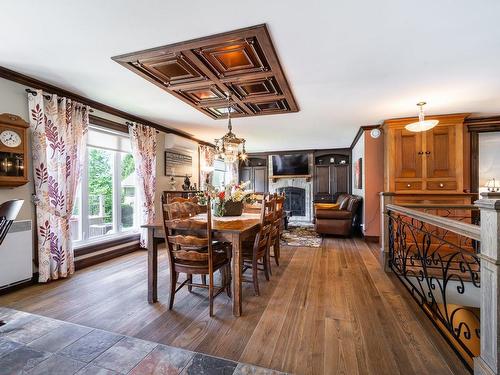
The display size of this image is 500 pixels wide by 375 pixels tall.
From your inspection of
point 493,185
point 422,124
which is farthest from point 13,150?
point 493,185

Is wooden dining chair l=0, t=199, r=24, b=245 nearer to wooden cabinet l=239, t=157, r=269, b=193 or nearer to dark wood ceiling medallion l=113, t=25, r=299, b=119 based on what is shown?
dark wood ceiling medallion l=113, t=25, r=299, b=119

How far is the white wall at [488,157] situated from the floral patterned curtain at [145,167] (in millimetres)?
6403

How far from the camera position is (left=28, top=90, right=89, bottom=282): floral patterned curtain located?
3.03 m

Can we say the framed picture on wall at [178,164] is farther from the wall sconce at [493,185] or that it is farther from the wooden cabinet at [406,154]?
the wall sconce at [493,185]

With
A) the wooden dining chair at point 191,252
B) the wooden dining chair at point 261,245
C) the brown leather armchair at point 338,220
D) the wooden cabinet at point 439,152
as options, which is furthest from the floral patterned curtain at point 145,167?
the wooden cabinet at point 439,152

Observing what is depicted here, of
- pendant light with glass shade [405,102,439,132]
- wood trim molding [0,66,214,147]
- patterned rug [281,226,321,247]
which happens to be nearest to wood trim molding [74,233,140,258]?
wood trim molding [0,66,214,147]

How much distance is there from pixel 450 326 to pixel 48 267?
163 inches

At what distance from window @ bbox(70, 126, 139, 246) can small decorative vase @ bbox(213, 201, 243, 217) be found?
85.5 inches

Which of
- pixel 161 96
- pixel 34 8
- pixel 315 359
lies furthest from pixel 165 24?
pixel 315 359

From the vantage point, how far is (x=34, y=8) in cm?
182

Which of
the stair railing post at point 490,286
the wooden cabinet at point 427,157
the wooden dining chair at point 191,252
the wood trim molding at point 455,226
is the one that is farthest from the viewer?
the wooden cabinet at point 427,157

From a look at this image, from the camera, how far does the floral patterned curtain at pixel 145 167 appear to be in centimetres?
451

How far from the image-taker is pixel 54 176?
3.14 meters

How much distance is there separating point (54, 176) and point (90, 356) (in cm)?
233
